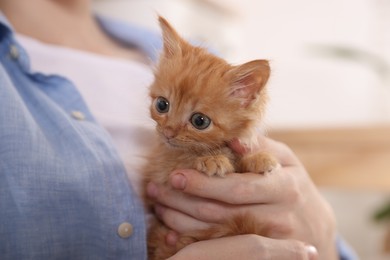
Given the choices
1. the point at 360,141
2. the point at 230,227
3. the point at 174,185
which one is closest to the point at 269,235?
the point at 230,227

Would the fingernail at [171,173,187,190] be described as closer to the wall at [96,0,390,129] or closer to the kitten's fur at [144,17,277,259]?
the kitten's fur at [144,17,277,259]

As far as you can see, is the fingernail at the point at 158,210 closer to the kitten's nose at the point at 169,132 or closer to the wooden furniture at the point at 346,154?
the kitten's nose at the point at 169,132

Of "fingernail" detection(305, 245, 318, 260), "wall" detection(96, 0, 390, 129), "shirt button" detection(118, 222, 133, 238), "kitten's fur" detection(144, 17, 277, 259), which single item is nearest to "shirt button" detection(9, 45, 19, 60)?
"kitten's fur" detection(144, 17, 277, 259)

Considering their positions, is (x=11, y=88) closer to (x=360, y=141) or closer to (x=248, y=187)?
(x=248, y=187)

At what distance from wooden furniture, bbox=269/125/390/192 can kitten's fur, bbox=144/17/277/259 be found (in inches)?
44.4

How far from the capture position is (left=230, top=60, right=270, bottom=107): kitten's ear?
2.58 feet

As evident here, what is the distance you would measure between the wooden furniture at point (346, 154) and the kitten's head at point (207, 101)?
1.15 meters

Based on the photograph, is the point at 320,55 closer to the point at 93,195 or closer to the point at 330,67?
the point at 330,67

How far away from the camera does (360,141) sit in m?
1.88

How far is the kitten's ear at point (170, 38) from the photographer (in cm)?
89

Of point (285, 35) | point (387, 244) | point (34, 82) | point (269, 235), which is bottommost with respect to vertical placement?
point (387, 244)

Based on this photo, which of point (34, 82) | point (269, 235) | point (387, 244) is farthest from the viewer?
point (387, 244)

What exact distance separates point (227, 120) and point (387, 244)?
6.68 ft

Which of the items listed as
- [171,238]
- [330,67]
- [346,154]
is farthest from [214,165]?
[330,67]
